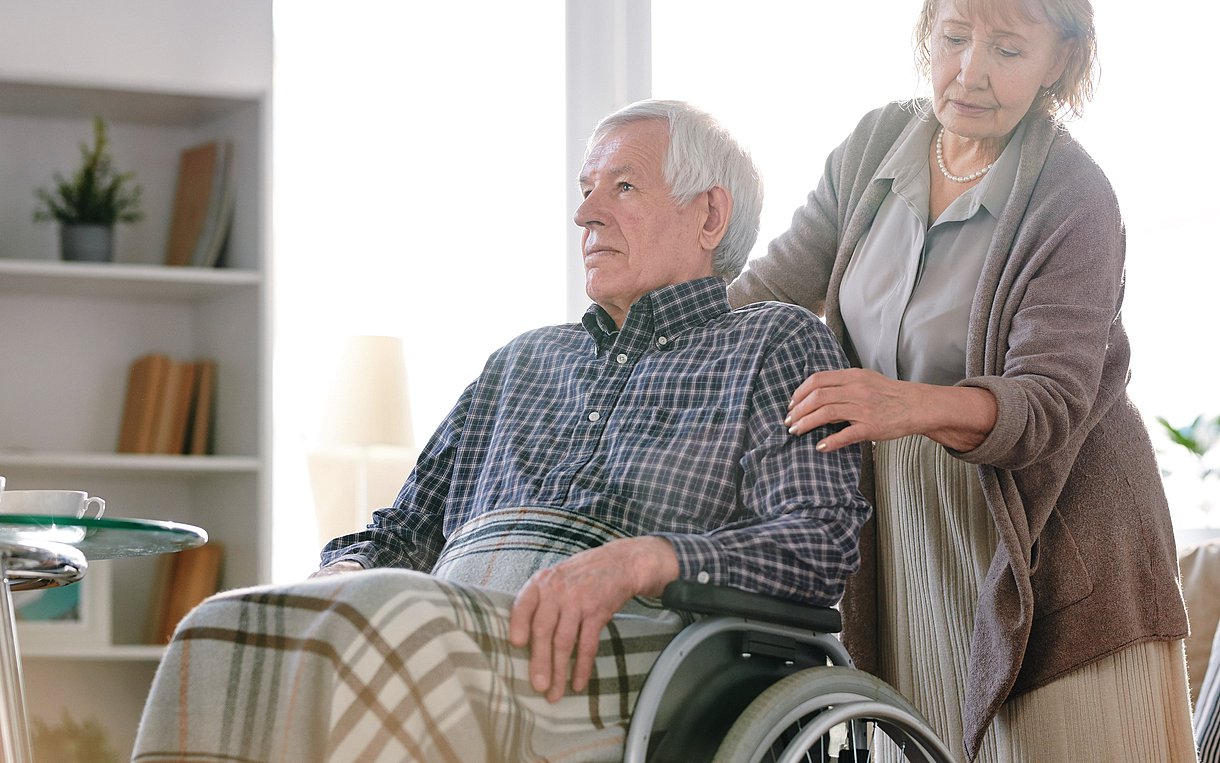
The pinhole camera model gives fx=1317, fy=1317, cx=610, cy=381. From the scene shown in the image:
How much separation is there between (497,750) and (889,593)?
0.85 metres

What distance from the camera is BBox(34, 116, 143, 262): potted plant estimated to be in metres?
3.26

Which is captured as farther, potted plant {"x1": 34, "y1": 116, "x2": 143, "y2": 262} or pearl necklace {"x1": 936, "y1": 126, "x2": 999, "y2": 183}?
potted plant {"x1": 34, "y1": 116, "x2": 143, "y2": 262}

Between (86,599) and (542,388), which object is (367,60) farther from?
(542,388)

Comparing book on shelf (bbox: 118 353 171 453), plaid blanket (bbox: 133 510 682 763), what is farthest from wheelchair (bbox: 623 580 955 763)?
book on shelf (bbox: 118 353 171 453)

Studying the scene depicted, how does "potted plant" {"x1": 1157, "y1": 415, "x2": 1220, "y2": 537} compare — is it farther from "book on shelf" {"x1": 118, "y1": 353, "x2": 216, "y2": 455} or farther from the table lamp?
"book on shelf" {"x1": 118, "y1": 353, "x2": 216, "y2": 455}

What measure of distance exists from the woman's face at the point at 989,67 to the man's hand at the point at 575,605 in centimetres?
86

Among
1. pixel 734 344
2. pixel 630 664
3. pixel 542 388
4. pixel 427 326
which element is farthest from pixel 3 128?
pixel 630 664

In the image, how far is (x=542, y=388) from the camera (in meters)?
1.85

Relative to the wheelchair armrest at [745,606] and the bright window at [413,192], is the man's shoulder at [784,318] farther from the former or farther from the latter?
the bright window at [413,192]

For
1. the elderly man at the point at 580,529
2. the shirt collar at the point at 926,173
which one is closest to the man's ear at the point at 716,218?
the elderly man at the point at 580,529

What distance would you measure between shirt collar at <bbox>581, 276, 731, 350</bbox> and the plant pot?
1965 mm

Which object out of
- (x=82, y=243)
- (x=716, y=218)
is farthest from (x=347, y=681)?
(x=82, y=243)

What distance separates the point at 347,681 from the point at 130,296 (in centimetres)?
251

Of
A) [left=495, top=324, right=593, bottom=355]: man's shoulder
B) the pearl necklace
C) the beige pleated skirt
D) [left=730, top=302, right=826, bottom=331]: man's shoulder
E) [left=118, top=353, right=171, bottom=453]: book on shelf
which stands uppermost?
the pearl necklace
